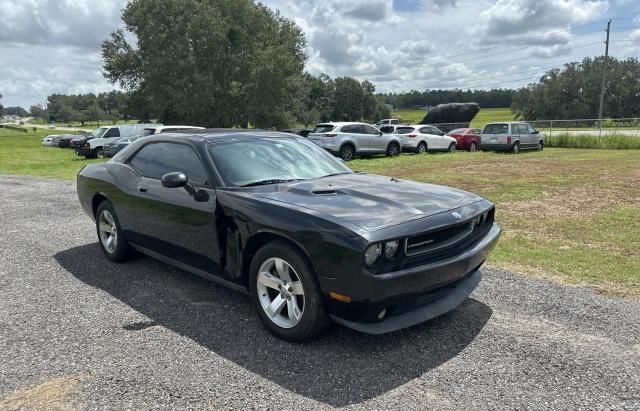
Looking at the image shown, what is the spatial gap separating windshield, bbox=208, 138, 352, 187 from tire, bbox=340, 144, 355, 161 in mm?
14669

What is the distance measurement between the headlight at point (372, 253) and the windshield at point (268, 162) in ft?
4.53

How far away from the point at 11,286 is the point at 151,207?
165cm

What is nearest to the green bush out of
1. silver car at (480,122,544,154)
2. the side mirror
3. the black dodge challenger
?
silver car at (480,122,544,154)

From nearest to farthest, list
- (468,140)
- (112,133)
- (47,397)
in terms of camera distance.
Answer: (47,397) → (112,133) → (468,140)

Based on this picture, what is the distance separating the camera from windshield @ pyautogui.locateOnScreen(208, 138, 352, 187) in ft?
13.5

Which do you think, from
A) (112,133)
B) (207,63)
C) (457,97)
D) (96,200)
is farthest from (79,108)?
(96,200)

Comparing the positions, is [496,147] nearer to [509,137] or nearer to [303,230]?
[509,137]

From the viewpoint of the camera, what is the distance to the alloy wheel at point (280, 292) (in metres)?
3.42

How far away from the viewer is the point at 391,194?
12.6 ft

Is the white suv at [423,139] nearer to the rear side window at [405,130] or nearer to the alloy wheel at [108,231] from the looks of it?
the rear side window at [405,130]

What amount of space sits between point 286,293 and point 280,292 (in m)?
0.07

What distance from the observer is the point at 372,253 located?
3057 millimetres

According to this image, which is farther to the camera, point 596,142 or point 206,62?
point 206,62

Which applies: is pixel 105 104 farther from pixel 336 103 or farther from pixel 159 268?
pixel 159 268
